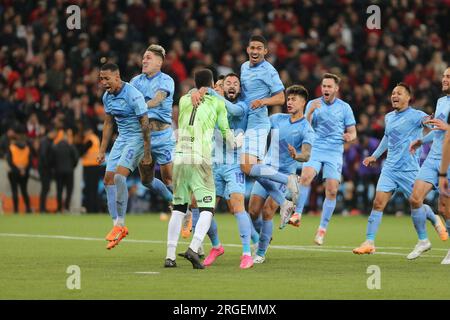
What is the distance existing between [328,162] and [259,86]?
10.3 ft

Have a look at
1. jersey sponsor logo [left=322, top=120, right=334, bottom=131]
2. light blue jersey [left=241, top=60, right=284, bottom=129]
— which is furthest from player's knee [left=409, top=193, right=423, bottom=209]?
jersey sponsor logo [left=322, top=120, right=334, bottom=131]

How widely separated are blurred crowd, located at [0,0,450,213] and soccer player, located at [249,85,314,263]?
11.4 meters

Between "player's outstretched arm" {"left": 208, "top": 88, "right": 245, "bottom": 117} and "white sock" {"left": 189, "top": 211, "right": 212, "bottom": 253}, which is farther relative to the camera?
"player's outstretched arm" {"left": 208, "top": 88, "right": 245, "bottom": 117}

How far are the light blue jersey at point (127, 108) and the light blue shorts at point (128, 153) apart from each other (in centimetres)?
7

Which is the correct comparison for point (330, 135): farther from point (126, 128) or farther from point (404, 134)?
point (126, 128)

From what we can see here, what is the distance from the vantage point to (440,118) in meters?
14.1

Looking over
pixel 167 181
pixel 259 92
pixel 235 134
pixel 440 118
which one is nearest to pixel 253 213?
pixel 235 134

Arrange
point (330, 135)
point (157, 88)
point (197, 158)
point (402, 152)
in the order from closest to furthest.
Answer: point (197, 158) < point (402, 152) < point (157, 88) < point (330, 135)

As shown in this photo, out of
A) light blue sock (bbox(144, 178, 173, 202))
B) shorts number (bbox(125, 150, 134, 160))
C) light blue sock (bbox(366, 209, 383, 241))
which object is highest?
shorts number (bbox(125, 150, 134, 160))

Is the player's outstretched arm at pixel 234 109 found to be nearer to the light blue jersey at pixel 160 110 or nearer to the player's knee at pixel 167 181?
the light blue jersey at pixel 160 110

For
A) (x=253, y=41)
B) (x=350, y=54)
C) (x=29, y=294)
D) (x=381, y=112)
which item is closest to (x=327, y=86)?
(x=253, y=41)

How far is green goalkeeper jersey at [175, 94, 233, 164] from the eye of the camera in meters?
13.2

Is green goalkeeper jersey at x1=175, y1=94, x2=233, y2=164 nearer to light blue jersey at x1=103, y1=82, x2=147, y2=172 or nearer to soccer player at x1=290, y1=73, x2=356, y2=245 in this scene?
light blue jersey at x1=103, y1=82, x2=147, y2=172
